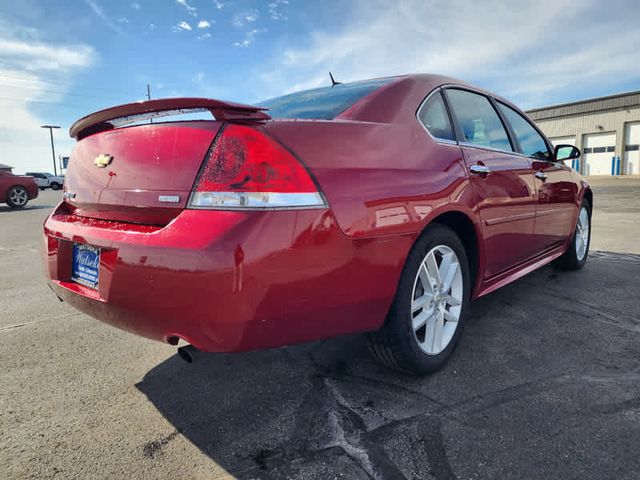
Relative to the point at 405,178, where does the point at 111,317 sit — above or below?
below

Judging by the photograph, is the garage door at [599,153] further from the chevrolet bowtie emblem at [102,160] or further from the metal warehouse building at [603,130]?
the chevrolet bowtie emblem at [102,160]

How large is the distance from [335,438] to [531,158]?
8.55 feet

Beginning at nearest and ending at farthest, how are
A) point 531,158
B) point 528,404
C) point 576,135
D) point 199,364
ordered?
point 528,404 → point 199,364 → point 531,158 → point 576,135

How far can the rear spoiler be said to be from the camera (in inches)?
64.8

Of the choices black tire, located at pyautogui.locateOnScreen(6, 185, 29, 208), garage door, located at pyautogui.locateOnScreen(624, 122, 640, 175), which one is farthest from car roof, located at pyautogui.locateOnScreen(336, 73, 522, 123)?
garage door, located at pyautogui.locateOnScreen(624, 122, 640, 175)

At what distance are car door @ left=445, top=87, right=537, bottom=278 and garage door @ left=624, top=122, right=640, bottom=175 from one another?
3690cm

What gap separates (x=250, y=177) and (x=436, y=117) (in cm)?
127

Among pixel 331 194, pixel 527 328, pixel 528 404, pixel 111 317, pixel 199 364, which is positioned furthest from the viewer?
pixel 527 328

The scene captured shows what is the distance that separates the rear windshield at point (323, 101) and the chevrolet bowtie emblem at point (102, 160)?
79cm

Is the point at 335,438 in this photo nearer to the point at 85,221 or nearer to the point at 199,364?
the point at 199,364

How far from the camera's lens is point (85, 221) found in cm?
199

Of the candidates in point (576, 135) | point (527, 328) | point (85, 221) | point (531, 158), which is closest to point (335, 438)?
point (85, 221)

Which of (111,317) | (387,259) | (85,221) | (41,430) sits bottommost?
(41,430)

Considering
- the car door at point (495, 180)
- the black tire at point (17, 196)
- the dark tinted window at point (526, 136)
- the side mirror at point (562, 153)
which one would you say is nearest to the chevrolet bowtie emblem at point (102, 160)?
the car door at point (495, 180)
